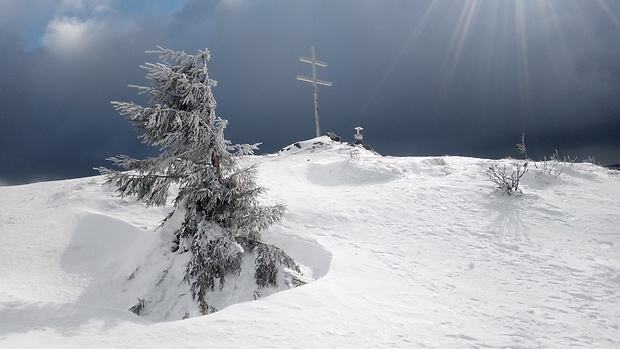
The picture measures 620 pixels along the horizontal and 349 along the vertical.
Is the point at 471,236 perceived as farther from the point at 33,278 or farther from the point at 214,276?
the point at 33,278

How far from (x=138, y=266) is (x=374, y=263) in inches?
239

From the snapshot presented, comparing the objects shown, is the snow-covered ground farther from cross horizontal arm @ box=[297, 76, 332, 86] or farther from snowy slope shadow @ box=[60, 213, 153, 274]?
cross horizontal arm @ box=[297, 76, 332, 86]

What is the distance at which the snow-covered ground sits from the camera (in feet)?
17.3

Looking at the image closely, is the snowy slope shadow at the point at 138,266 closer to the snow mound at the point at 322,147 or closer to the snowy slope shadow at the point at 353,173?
the snowy slope shadow at the point at 353,173

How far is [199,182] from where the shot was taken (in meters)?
8.68

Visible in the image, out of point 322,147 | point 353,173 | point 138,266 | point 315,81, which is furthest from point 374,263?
point 315,81

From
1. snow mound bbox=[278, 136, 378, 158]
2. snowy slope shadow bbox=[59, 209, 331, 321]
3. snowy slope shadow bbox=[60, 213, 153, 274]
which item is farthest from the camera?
snow mound bbox=[278, 136, 378, 158]

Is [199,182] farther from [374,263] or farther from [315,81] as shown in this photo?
[315,81]

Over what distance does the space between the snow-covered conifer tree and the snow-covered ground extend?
1.45m

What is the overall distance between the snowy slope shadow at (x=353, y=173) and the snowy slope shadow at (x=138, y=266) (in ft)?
24.4

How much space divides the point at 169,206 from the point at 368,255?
26.8 feet

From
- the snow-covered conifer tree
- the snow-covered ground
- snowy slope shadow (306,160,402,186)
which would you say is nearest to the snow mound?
snowy slope shadow (306,160,402,186)

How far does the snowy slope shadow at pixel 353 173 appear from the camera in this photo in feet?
56.7

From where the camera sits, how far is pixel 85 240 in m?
11.9
